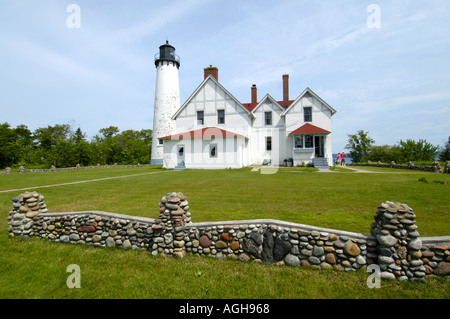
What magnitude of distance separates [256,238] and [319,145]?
72.1 ft

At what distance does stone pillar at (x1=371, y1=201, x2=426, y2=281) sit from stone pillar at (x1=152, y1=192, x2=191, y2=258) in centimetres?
407

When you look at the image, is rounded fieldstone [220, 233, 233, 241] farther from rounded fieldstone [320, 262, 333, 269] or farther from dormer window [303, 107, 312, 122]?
dormer window [303, 107, 312, 122]

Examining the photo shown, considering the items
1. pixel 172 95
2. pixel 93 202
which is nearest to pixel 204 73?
pixel 172 95

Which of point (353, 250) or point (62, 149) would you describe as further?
point (62, 149)

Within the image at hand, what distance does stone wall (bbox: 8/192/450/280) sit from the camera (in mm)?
3896

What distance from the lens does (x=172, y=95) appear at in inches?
1167

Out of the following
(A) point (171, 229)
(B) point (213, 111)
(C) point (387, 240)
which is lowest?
(A) point (171, 229)

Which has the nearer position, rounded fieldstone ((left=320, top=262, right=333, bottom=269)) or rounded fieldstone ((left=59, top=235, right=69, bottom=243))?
rounded fieldstone ((left=320, top=262, right=333, bottom=269))

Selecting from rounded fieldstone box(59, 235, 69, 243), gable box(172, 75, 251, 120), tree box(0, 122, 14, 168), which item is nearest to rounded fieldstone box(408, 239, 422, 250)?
rounded fieldstone box(59, 235, 69, 243)

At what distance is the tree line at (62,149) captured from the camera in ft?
112

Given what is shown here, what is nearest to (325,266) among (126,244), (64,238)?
(126,244)

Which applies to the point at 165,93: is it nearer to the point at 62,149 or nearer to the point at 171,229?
the point at 62,149

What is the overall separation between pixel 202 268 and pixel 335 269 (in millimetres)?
2688

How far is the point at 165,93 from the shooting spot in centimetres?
2939
